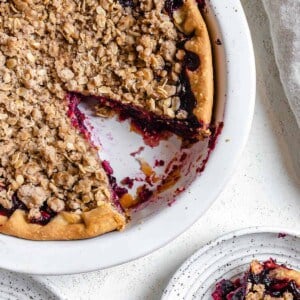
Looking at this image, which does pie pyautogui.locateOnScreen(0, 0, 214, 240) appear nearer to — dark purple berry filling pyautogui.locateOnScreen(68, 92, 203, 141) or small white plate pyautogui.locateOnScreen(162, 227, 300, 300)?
dark purple berry filling pyautogui.locateOnScreen(68, 92, 203, 141)

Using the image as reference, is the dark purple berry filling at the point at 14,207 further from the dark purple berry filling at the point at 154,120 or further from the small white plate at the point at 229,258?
the small white plate at the point at 229,258

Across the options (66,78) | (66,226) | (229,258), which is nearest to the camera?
(66,226)

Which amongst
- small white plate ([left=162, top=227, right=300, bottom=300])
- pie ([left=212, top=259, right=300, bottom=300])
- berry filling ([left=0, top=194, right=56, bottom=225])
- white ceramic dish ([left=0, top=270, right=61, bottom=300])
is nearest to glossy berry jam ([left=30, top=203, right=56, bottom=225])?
berry filling ([left=0, top=194, right=56, bottom=225])

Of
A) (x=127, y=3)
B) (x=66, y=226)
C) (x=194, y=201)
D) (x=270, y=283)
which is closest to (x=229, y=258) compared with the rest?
(x=270, y=283)

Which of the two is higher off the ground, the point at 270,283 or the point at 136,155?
the point at 136,155

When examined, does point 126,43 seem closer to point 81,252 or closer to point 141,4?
point 141,4

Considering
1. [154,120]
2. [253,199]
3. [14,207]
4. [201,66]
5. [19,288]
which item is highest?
[201,66]

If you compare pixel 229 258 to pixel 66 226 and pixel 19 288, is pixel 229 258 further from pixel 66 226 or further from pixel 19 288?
pixel 19 288
